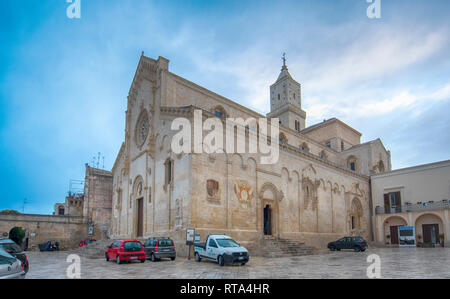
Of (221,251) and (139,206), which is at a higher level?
(139,206)

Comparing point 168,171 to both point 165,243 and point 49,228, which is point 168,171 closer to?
point 165,243

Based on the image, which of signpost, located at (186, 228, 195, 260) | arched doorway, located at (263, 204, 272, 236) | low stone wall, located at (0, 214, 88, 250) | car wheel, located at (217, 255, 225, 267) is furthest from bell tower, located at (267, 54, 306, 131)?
car wheel, located at (217, 255, 225, 267)

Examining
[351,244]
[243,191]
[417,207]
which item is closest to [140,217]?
[243,191]

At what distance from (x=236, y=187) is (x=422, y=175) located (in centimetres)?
2432

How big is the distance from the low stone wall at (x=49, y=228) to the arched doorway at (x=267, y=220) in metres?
21.3

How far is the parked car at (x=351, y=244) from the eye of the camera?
26773 mm

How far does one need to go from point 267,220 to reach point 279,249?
4824mm

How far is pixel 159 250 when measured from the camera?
18.0m

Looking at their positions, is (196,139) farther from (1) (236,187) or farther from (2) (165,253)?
(2) (165,253)

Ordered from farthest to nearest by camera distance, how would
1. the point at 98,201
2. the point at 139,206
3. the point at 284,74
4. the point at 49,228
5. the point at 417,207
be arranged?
the point at 284,74, the point at 98,201, the point at 417,207, the point at 49,228, the point at 139,206

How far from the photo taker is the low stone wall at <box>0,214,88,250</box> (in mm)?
31808

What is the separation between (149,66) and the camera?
28562 mm

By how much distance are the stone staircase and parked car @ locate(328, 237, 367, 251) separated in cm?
494
